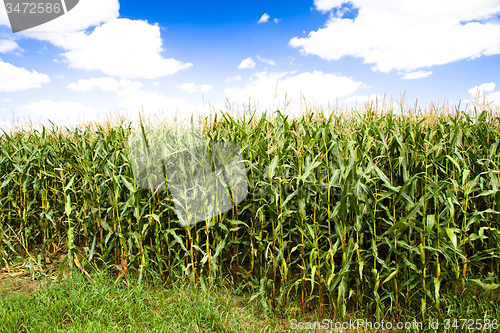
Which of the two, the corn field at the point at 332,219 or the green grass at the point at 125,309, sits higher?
the corn field at the point at 332,219

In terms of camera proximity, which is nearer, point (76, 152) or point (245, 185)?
point (245, 185)

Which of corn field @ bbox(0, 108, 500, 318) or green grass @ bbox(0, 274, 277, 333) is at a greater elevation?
corn field @ bbox(0, 108, 500, 318)

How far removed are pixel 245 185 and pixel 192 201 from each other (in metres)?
0.75

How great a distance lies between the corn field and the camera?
3.24 meters

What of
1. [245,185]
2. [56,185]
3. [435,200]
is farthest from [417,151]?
[56,185]

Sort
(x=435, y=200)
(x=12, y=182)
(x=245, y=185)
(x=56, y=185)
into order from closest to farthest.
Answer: (x=435, y=200) → (x=245, y=185) → (x=56, y=185) → (x=12, y=182)

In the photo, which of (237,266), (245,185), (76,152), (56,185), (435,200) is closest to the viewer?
(435,200)

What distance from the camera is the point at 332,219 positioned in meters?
3.31

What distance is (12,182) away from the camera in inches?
212

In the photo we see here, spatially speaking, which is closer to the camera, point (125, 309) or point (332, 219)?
point (332, 219)

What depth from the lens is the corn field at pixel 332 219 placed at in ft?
10.6

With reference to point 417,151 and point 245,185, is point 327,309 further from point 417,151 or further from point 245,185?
point 417,151

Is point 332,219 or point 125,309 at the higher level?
point 332,219

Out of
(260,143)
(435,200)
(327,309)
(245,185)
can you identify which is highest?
(260,143)
